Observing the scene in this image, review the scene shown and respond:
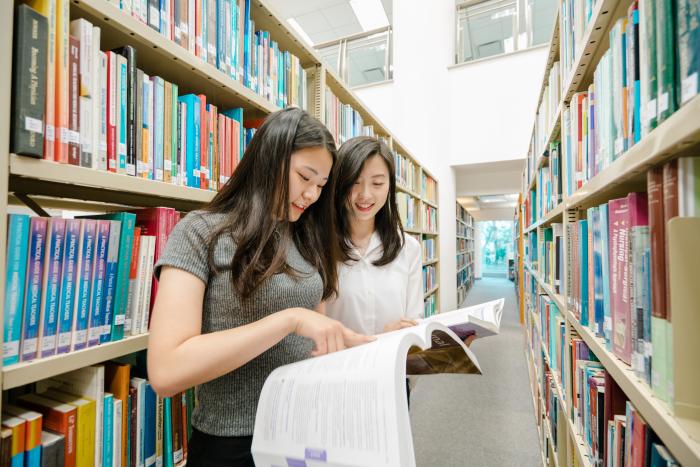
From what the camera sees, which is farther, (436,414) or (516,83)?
(516,83)

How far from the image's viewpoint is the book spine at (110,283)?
0.75 meters

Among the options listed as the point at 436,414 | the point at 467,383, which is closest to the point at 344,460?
the point at 436,414

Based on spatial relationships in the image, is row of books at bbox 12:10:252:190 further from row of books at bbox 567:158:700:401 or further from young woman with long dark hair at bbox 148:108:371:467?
row of books at bbox 567:158:700:401

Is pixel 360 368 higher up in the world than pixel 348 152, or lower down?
lower down

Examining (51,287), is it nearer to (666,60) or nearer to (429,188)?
(666,60)

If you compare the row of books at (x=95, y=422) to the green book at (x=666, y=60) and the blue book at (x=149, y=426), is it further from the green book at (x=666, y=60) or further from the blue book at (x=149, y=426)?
the green book at (x=666, y=60)

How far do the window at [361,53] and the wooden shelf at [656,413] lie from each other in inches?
226

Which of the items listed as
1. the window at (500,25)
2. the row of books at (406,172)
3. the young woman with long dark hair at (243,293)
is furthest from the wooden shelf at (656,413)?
the window at (500,25)

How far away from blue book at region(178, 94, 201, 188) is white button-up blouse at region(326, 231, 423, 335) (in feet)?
1.84

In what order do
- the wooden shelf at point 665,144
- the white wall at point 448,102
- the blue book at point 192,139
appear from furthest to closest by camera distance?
the white wall at point 448,102 < the blue book at point 192,139 < the wooden shelf at point 665,144

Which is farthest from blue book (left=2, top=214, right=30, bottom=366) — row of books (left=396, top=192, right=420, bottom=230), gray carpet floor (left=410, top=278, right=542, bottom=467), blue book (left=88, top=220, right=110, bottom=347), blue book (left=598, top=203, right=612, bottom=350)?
row of books (left=396, top=192, right=420, bottom=230)

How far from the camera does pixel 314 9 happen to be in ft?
16.2

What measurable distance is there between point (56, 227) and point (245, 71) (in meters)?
0.81

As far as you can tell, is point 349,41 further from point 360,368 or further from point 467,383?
point 360,368
